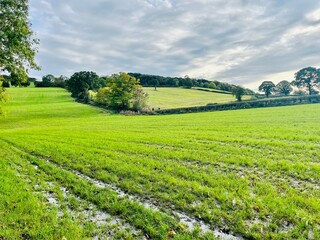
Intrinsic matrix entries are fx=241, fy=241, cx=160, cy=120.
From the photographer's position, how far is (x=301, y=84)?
102 m

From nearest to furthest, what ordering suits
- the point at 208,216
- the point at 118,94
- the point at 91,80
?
the point at 208,216, the point at 118,94, the point at 91,80

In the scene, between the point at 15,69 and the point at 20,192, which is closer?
the point at 20,192

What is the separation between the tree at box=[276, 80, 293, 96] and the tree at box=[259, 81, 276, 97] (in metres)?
5.04

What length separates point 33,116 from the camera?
164ft

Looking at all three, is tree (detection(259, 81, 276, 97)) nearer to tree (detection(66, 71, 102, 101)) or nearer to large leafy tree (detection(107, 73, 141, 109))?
large leafy tree (detection(107, 73, 141, 109))

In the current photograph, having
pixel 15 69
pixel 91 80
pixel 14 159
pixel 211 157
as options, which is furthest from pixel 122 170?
pixel 91 80

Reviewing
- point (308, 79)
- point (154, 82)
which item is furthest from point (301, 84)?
point (154, 82)

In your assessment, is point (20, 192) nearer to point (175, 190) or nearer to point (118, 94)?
point (175, 190)

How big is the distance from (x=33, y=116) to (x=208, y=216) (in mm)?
52135

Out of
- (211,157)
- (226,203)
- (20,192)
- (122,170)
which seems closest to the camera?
(226,203)

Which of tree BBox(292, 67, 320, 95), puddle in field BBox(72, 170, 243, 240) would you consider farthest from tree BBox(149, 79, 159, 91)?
puddle in field BBox(72, 170, 243, 240)

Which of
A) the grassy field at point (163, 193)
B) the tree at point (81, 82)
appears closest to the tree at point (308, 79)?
the tree at point (81, 82)

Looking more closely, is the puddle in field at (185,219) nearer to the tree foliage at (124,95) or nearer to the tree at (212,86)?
the tree foliage at (124,95)

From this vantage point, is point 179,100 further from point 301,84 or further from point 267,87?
point 301,84
